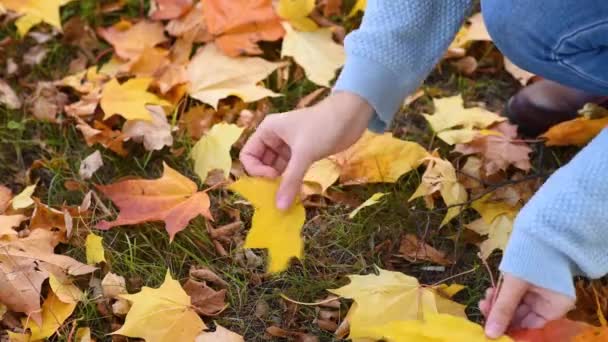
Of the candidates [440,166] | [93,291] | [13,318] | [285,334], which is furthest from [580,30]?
[13,318]

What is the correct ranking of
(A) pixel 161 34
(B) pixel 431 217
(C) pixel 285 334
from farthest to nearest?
(A) pixel 161 34 < (B) pixel 431 217 < (C) pixel 285 334

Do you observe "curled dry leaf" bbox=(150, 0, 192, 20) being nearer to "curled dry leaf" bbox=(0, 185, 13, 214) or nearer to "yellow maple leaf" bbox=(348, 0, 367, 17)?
"yellow maple leaf" bbox=(348, 0, 367, 17)

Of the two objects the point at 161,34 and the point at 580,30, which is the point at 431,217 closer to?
the point at 580,30

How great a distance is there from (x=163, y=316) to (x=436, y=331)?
382 mm

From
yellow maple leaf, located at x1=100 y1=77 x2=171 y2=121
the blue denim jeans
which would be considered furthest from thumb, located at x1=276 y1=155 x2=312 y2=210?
yellow maple leaf, located at x1=100 y1=77 x2=171 y2=121

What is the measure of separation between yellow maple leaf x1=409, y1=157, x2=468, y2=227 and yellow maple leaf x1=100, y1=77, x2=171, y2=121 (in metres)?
0.49

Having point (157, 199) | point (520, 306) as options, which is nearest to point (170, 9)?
point (157, 199)

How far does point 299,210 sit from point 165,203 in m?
0.26

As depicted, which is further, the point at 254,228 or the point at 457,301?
the point at 457,301

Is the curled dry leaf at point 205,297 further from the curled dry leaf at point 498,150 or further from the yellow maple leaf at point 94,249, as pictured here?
the curled dry leaf at point 498,150

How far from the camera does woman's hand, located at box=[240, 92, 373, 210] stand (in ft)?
3.18

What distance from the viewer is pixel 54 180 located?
1303mm

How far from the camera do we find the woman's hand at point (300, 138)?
38.2 inches

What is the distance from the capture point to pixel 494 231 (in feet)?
3.86
